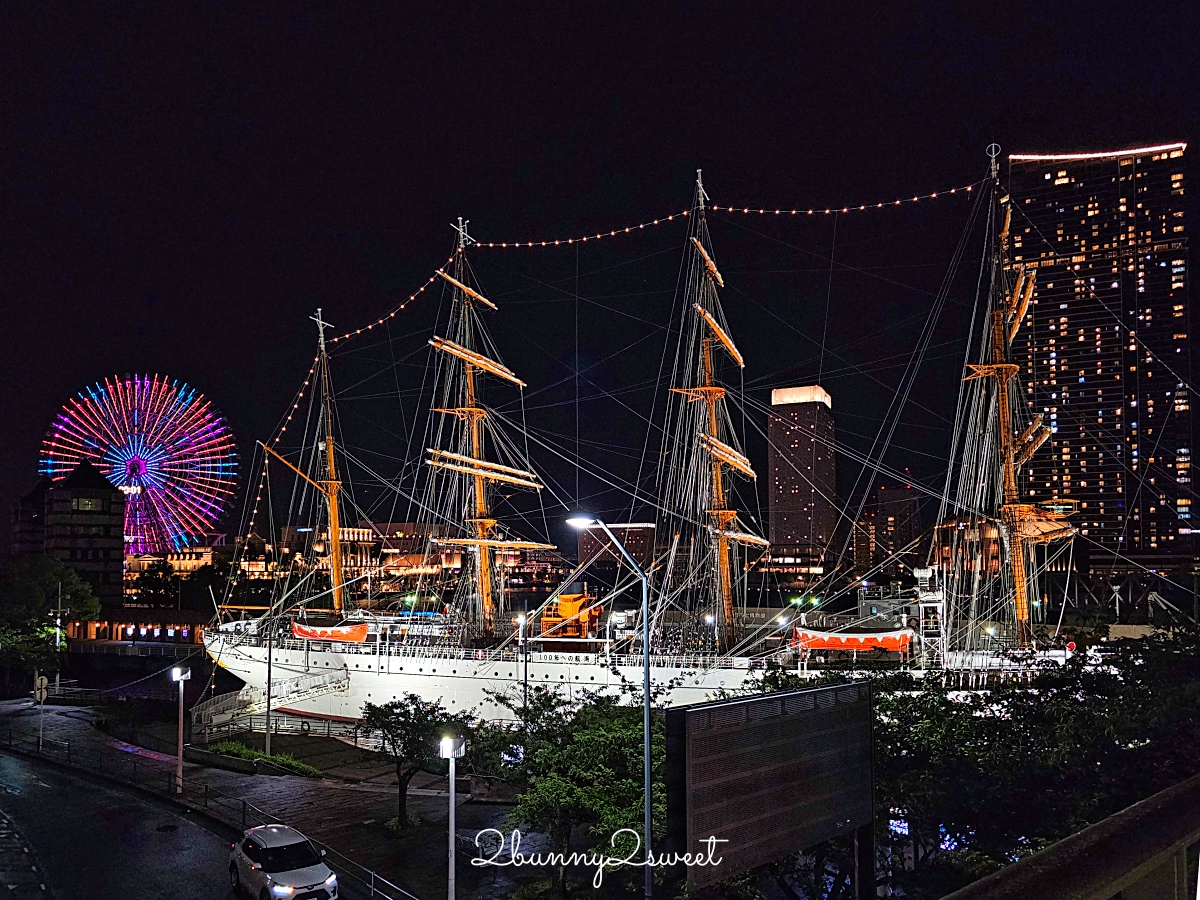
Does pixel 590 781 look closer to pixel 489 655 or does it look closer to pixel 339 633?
pixel 489 655

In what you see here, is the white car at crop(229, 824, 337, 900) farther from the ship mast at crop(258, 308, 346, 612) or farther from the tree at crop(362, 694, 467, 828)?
the ship mast at crop(258, 308, 346, 612)

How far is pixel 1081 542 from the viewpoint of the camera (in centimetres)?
9075

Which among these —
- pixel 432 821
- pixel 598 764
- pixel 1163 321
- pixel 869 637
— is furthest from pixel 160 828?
pixel 1163 321

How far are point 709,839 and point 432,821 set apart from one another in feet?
59.4

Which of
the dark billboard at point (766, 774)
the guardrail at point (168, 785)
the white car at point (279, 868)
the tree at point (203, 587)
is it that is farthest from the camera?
the tree at point (203, 587)

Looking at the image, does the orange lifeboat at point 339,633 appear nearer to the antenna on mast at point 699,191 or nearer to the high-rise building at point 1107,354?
the antenna on mast at point 699,191

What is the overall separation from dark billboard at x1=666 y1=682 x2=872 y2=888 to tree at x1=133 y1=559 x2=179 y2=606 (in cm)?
9202

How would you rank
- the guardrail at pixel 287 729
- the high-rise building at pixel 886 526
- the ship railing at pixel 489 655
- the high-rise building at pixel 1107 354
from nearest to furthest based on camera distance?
the ship railing at pixel 489 655 < the guardrail at pixel 287 729 < the high-rise building at pixel 1107 354 < the high-rise building at pixel 886 526

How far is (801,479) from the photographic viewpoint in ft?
510

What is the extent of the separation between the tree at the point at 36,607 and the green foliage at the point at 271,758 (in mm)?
22184

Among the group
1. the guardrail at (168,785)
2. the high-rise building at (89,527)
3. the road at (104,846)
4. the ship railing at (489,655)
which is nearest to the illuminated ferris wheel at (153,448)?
the high-rise building at (89,527)

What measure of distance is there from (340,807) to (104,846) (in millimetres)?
6171

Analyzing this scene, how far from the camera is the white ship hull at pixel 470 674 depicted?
34531 millimetres

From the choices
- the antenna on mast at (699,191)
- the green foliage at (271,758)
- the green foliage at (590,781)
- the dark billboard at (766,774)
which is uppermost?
the antenna on mast at (699,191)
